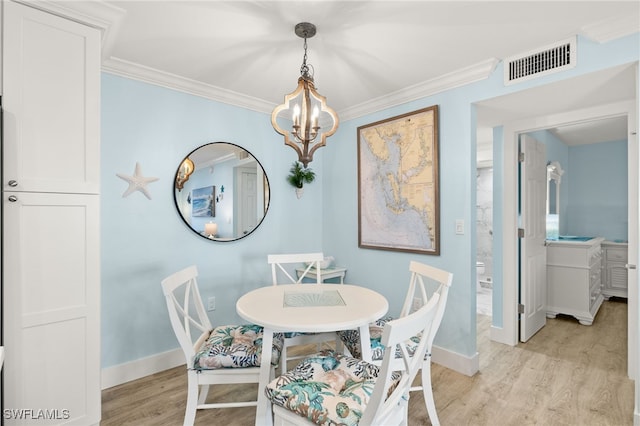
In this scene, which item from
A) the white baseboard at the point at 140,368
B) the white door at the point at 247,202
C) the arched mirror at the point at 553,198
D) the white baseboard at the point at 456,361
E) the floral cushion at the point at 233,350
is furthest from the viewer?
the arched mirror at the point at 553,198

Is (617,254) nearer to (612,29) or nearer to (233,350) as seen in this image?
(612,29)

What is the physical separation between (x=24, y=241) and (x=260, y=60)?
177 centimetres

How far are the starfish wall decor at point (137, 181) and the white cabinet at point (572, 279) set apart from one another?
4346 mm

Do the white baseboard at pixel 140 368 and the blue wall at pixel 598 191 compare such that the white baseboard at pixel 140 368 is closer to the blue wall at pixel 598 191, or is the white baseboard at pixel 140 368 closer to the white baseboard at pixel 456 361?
the white baseboard at pixel 456 361

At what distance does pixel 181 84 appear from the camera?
2697 millimetres

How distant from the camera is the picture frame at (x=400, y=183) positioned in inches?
111

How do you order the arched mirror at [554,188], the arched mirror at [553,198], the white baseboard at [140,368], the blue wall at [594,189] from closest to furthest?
the white baseboard at [140,368] < the arched mirror at [553,198] < the arched mirror at [554,188] < the blue wall at [594,189]

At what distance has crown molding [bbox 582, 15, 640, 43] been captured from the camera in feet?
6.15

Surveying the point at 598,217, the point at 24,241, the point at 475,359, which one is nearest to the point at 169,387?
the point at 24,241

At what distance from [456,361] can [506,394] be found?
411mm

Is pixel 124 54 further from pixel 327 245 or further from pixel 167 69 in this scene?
pixel 327 245

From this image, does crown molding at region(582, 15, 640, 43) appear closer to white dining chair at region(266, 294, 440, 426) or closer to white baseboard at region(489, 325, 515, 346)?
white dining chair at region(266, 294, 440, 426)

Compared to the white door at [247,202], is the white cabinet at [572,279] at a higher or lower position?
lower

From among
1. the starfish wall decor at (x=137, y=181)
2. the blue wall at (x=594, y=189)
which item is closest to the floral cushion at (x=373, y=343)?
the starfish wall decor at (x=137, y=181)
